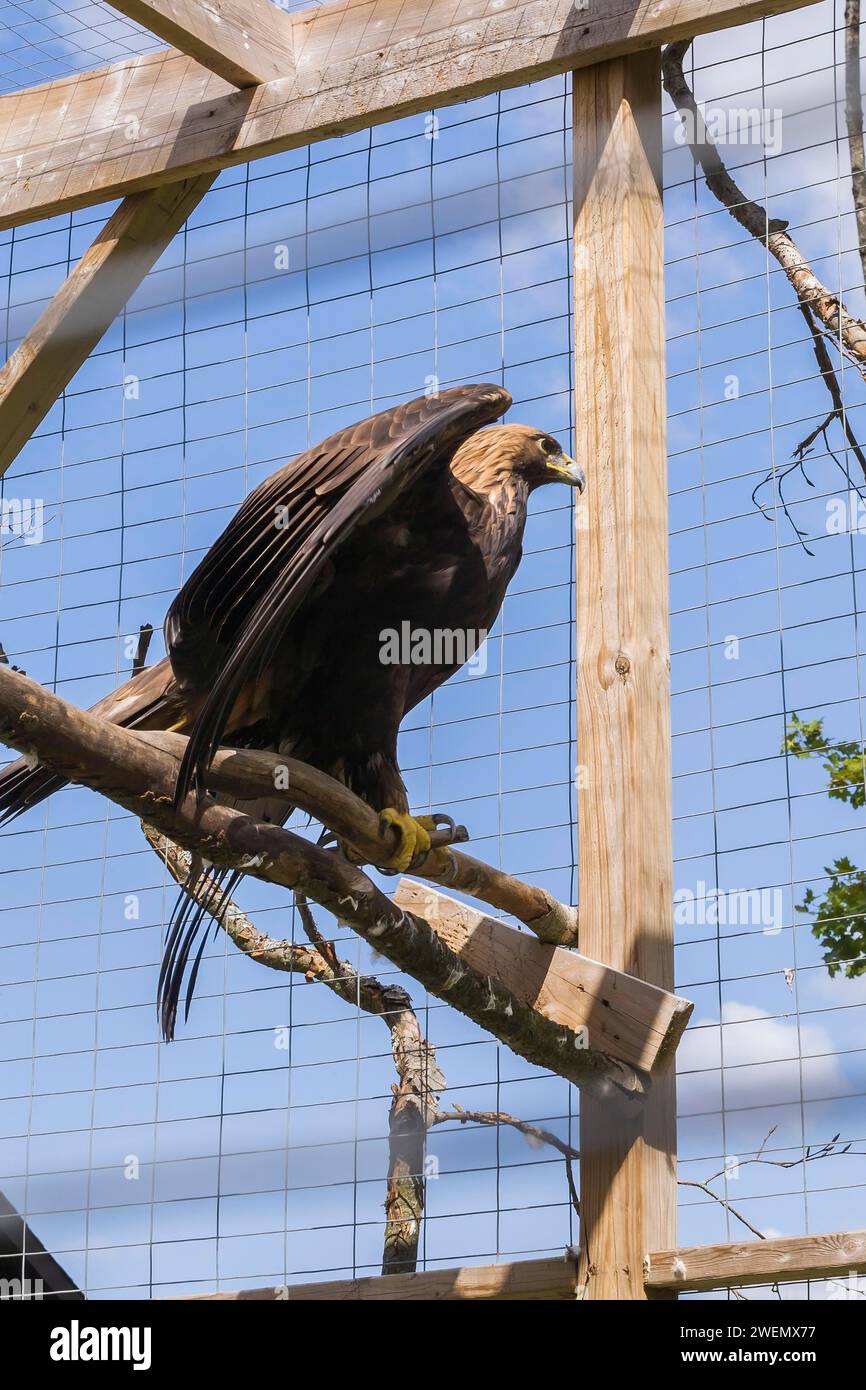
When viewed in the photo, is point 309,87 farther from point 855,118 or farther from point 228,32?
point 855,118

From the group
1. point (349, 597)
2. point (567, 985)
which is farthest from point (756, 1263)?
point (349, 597)

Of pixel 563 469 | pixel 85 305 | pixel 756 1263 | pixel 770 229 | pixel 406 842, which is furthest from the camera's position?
pixel 563 469

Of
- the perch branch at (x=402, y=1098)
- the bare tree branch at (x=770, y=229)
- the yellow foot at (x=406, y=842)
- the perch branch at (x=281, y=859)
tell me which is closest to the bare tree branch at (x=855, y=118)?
the bare tree branch at (x=770, y=229)

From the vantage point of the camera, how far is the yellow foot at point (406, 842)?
8.60 feet

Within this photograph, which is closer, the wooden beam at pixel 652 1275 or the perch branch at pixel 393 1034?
the wooden beam at pixel 652 1275

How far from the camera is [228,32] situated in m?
2.72

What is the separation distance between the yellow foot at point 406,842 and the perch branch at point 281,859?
0.89 ft

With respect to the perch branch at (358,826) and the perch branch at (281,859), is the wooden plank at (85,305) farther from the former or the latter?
the perch branch at (281,859)

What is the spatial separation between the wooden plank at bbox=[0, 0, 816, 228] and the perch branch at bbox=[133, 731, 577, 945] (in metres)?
1.10

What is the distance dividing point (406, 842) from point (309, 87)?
1.27 meters

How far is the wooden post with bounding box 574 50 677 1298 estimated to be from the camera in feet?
7.36

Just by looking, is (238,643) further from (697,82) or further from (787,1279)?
(697,82)

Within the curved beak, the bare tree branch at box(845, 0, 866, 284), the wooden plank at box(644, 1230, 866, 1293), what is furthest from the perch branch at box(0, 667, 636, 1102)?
the bare tree branch at box(845, 0, 866, 284)
